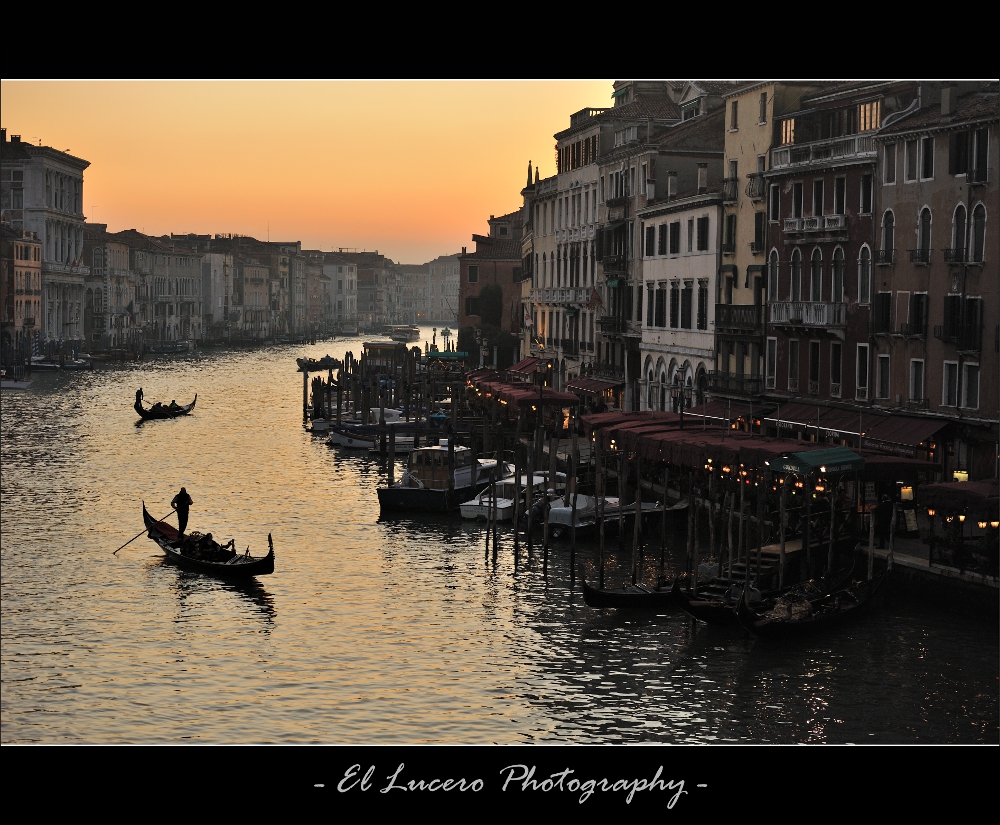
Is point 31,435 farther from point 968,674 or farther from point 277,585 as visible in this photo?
point 968,674

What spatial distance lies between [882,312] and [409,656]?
40.6ft

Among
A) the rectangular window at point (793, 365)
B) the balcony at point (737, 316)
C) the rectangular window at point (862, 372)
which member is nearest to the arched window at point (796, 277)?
the rectangular window at point (793, 365)

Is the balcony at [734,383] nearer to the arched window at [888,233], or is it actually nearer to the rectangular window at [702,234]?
the rectangular window at [702,234]

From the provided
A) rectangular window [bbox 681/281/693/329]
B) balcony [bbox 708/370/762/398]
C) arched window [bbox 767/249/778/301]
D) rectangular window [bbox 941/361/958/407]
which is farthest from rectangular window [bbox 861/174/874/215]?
rectangular window [bbox 681/281/693/329]

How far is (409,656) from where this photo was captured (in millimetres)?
17750

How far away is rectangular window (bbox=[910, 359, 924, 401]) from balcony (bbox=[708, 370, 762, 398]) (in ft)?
18.8

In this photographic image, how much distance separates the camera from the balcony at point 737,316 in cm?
3130

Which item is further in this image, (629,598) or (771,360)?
(771,360)

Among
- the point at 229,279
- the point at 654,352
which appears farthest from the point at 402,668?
the point at 229,279

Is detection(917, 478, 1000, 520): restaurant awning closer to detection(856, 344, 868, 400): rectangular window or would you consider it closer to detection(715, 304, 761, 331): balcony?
detection(856, 344, 868, 400): rectangular window

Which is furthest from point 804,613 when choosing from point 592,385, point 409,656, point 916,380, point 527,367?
point 527,367

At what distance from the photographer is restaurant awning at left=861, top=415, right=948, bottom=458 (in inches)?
933

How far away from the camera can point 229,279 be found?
130 metres

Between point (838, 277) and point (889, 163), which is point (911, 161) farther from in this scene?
point (838, 277)
